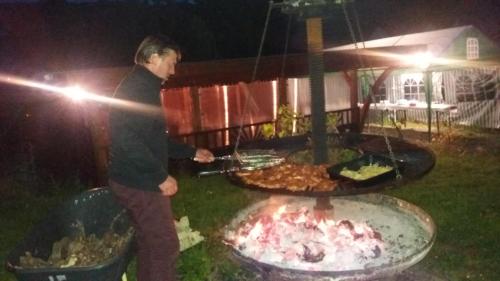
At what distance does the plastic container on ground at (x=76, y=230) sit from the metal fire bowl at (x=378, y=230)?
1.33 metres

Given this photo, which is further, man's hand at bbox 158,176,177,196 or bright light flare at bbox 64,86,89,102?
bright light flare at bbox 64,86,89,102

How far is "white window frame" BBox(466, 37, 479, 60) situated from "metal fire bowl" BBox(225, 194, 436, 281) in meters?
13.7

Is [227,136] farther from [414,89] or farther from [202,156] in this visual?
[202,156]

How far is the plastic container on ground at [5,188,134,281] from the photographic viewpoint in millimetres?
3381

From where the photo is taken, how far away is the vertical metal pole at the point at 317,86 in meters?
5.05

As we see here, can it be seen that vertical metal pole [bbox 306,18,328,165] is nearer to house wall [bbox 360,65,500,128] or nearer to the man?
the man

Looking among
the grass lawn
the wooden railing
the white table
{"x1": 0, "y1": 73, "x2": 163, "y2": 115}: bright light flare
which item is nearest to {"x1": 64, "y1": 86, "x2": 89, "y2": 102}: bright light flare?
{"x1": 0, "y1": 73, "x2": 163, "y2": 115}: bright light flare

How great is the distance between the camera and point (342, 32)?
24.4 meters

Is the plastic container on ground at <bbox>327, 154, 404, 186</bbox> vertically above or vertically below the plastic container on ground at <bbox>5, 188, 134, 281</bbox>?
above

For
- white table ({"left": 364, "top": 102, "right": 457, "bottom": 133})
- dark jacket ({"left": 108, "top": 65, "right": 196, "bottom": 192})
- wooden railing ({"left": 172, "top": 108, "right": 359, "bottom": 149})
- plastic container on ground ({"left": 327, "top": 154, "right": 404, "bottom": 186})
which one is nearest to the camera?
dark jacket ({"left": 108, "top": 65, "right": 196, "bottom": 192})

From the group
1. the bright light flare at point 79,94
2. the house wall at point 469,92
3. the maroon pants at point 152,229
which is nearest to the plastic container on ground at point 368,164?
the maroon pants at point 152,229

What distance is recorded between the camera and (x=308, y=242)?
195 inches

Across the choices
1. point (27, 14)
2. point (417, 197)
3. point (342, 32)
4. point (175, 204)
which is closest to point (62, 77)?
point (175, 204)

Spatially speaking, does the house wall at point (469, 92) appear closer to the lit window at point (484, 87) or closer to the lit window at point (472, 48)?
the lit window at point (484, 87)
